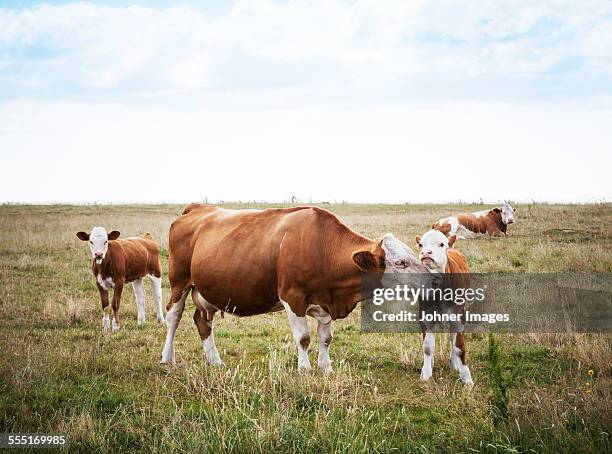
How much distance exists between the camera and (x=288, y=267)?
7.59 m

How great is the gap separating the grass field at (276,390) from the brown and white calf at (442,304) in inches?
9.7

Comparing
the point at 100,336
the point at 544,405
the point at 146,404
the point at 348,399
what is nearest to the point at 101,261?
the point at 100,336

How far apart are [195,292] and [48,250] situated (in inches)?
583

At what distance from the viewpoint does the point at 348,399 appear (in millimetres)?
6371

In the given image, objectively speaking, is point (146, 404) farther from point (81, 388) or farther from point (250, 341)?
point (250, 341)

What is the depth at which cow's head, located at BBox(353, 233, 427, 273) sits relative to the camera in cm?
716

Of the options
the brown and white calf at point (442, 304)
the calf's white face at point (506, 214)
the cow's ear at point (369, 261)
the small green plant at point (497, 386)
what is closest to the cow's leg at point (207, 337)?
the cow's ear at point (369, 261)

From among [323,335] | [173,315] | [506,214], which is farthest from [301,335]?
[506,214]

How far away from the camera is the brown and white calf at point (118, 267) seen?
38.9 feet

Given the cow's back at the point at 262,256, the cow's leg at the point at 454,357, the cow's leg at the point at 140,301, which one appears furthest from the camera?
the cow's leg at the point at 140,301

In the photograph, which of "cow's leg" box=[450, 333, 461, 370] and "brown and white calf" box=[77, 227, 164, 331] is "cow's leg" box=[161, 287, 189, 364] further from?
"cow's leg" box=[450, 333, 461, 370]

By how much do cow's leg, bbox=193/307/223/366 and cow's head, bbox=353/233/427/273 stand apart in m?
2.81

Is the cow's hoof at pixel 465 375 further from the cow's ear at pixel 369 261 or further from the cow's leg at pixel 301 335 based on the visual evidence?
the cow's leg at pixel 301 335

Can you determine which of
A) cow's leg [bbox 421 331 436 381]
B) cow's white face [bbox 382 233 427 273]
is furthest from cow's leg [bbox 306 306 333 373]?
cow's leg [bbox 421 331 436 381]
